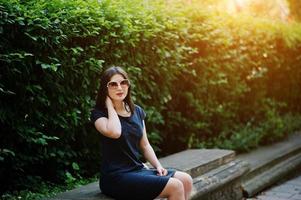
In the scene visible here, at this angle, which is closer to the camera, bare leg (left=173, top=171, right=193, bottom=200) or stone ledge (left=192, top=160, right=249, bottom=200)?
bare leg (left=173, top=171, right=193, bottom=200)

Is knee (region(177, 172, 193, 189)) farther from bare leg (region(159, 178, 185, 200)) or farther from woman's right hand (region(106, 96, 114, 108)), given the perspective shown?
woman's right hand (region(106, 96, 114, 108))

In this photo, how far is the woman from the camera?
160 inches

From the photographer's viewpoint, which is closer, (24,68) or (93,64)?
(24,68)

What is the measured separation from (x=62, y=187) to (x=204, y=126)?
10.8 feet

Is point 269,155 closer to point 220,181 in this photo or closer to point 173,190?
point 220,181

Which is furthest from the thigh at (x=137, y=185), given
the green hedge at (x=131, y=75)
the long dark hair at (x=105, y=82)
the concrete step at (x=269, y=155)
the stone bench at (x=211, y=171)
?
the concrete step at (x=269, y=155)

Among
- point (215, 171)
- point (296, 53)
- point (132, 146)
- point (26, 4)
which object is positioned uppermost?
point (26, 4)

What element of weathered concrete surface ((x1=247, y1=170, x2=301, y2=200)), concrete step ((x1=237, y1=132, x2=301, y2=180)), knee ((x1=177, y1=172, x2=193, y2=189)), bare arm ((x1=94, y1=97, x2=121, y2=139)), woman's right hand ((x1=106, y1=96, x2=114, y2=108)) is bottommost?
weathered concrete surface ((x1=247, y1=170, x2=301, y2=200))

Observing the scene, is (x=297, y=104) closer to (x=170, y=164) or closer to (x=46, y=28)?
(x=170, y=164)

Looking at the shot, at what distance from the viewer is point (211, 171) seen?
224 inches

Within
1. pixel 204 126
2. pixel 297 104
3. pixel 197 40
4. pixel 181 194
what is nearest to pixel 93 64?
pixel 181 194

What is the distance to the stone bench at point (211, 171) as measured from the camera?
17.2ft

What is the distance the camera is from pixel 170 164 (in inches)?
218

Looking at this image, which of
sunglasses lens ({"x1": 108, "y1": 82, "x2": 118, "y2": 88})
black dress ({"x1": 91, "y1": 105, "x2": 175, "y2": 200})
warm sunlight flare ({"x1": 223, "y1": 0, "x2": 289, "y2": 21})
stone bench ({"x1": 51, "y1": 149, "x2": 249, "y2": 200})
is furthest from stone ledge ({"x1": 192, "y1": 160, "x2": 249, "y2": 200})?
warm sunlight flare ({"x1": 223, "y1": 0, "x2": 289, "y2": 21})
